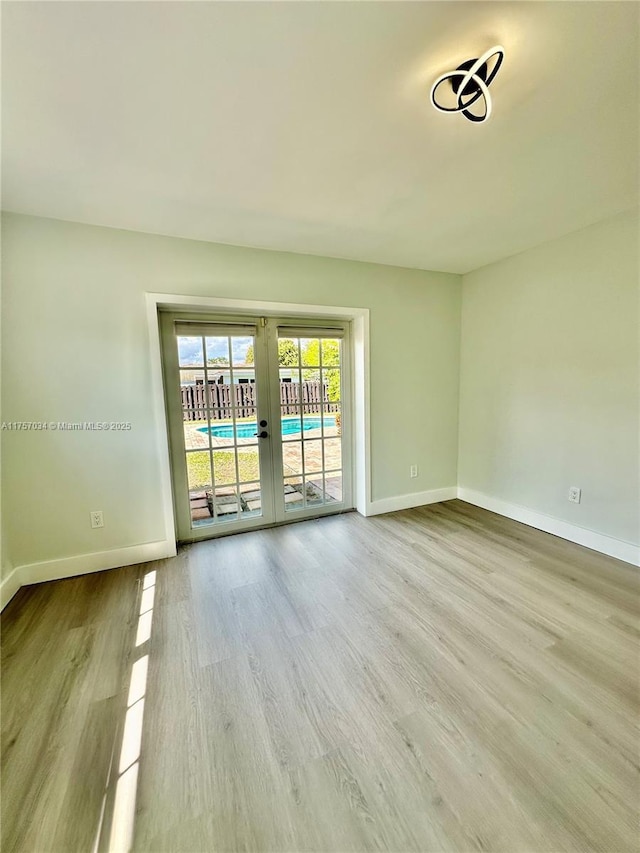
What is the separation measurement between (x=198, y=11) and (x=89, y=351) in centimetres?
200

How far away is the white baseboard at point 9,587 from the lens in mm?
2059

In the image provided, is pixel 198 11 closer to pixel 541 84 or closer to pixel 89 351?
pixel 541 84

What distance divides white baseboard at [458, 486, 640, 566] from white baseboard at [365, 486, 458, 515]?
0.70ft

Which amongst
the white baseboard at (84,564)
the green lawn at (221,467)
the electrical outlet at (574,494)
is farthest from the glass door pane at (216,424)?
the electrical outlet at (574,494)

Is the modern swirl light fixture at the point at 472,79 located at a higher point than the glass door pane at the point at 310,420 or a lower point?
higher

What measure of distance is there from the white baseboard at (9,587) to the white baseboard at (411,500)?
110 inches

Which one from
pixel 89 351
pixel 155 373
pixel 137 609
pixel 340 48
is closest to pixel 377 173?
pixel 340 48

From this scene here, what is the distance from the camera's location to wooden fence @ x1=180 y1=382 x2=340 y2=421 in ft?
9.14

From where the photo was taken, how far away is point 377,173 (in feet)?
5.81

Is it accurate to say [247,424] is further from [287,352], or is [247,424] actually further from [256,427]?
[287,352]

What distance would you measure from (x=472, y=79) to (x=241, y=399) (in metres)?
2.39

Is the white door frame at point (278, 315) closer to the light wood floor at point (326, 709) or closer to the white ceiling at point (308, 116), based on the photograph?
the white ceiling at point (308, 116)

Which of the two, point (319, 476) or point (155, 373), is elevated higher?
point (155, 373)

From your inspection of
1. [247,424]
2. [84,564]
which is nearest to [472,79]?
[247,424]
